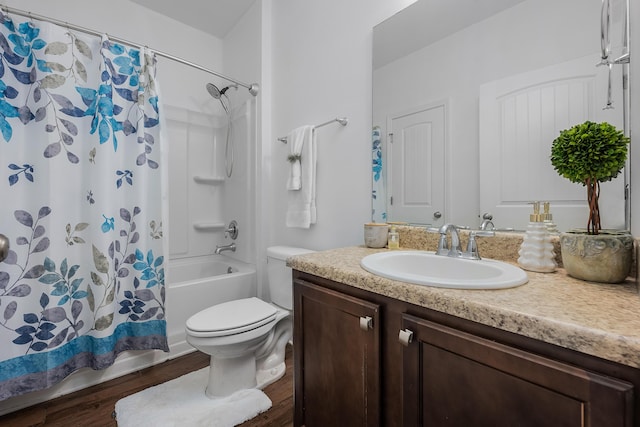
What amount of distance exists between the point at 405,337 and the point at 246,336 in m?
0.90

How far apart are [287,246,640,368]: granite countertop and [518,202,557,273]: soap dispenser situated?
28 mm

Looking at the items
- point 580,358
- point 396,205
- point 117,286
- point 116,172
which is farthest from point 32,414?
point 580,358

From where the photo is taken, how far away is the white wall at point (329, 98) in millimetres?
1541

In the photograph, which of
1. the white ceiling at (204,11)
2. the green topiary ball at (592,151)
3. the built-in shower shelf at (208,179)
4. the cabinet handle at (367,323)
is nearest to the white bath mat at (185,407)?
the cabinet handle at (367,323)

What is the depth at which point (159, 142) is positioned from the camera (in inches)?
68.6

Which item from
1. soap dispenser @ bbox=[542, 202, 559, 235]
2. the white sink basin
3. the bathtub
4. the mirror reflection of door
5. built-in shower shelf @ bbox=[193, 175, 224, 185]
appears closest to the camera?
the white sink basin

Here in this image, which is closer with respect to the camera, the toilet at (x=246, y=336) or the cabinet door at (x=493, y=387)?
the cabinet door at (x=493, y=387)

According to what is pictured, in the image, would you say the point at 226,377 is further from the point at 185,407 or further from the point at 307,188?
the point at 307,188

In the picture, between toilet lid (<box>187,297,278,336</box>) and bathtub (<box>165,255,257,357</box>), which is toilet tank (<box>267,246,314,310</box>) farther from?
bathtub (<box>165,255,257,357</box>)

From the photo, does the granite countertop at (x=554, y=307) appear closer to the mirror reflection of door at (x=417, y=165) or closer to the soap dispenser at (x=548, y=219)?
the soap dispenser at (x=548, y=219)

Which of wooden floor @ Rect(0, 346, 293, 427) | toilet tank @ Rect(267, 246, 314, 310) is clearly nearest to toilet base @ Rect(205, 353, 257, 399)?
wooden floor @ Rect(0, 346, 293, 427)

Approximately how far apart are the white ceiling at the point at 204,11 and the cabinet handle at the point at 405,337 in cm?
268

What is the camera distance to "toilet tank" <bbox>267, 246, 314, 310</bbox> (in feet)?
5.68

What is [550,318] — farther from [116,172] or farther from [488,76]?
[116,172]
